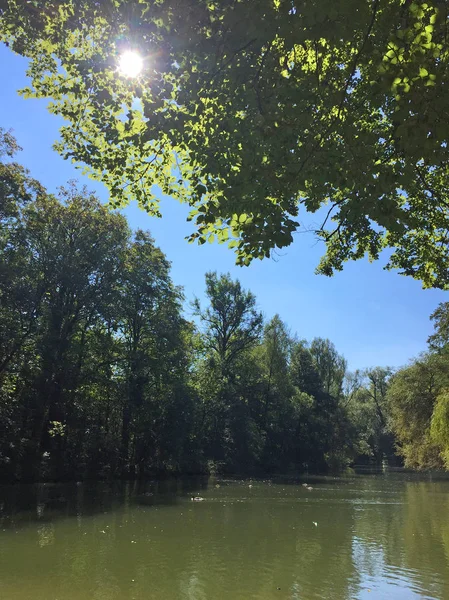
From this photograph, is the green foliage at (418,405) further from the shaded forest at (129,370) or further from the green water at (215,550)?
the green water at (215,550)

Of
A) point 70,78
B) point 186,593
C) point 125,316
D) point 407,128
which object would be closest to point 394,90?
point 407,128

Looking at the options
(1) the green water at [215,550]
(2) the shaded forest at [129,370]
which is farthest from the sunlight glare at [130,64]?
(2) the shaded forest at [129,370]

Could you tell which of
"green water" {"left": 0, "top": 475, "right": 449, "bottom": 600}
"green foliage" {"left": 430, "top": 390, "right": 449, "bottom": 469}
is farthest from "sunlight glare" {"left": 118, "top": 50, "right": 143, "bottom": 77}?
"green foliage" {"left": 430, "top": 390, "right": 449, "bottom": 469}

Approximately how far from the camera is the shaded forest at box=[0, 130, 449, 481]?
23641 millimetres

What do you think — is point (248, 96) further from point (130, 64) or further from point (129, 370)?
point (129, 370)

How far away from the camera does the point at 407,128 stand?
14.6ft

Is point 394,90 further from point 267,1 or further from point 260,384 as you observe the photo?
point 260,384

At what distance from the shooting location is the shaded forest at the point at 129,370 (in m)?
23.6

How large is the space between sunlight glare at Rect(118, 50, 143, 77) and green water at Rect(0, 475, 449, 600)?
26.9ft

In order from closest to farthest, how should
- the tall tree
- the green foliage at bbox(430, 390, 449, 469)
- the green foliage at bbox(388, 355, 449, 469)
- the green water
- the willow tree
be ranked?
1. the willow tree
2. the green water
3. the green foliage at bbox(430, 390, 449, 469)
4. the green foliage at bbox(388, 355, 449, 469)
5. the tall tree

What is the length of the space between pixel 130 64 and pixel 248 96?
214 centimetres

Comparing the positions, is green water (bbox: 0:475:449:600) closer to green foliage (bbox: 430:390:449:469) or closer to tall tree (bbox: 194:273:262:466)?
green foliage (bbox: 430:390:449:469)

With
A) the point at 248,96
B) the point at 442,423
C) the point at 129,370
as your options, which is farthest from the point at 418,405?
the point at 248,96

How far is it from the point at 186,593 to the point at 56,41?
9.39 meters
